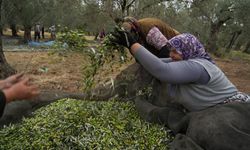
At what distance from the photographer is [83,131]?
3.07 metres

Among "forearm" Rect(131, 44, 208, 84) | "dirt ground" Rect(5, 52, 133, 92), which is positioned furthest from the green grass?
"dirt ground" Rect(5, 52, 133, 92)

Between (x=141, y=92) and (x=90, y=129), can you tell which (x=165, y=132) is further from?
(x=141, y=92)

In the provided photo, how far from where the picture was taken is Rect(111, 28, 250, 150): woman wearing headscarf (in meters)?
2.66

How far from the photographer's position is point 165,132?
10.4 feet

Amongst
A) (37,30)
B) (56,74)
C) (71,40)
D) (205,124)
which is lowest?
(37,30)

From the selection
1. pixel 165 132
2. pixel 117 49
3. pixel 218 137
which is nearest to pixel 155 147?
pixel 165 132

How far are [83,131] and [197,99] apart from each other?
973 millimetres

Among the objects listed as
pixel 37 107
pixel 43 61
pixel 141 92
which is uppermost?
pixel 141 92

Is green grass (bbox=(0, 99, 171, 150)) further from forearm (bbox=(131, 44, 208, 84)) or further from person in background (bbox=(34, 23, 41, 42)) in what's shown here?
person in background (bbox=(34, 23, 41, 42))

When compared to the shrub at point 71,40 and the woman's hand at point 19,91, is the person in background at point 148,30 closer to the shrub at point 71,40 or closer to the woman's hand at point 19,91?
the shrub at point 71,40

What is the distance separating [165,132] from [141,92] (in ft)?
2.89

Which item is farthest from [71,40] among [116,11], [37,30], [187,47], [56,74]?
[37,30]

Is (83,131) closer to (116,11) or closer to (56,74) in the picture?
(56,74)

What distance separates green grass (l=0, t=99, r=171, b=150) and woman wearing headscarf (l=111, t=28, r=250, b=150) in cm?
25
